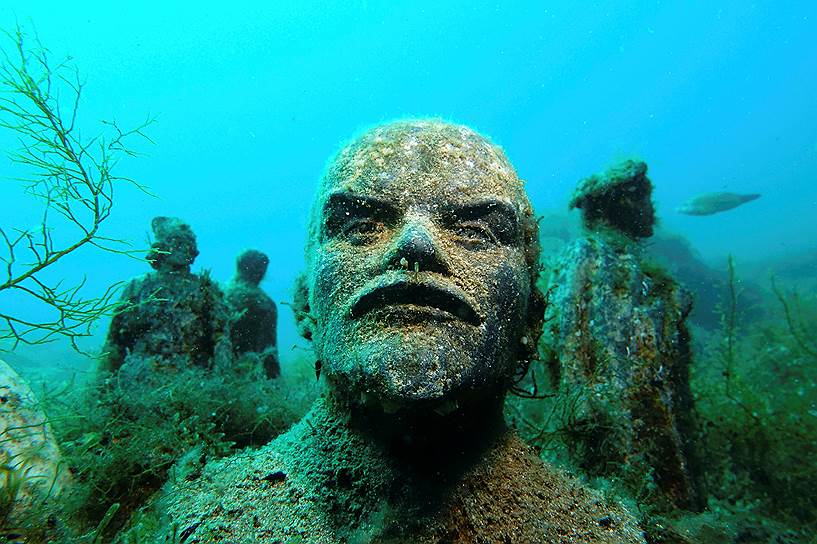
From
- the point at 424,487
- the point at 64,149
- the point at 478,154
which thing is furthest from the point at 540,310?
the point at 64,149

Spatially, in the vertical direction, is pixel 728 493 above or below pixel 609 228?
below

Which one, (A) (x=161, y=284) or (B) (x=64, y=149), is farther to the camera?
(A) (x=161, y=284)

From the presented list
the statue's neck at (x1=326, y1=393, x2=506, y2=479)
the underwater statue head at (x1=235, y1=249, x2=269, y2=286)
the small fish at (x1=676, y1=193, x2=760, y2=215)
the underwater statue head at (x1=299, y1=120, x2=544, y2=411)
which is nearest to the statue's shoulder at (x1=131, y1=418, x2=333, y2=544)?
the statue's neck at (x1=326, y1=393, x2=506, y2=479)

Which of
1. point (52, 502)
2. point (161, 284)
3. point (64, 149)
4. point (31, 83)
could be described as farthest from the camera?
point (161, 284)

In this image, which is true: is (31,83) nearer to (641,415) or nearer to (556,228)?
(641,415)

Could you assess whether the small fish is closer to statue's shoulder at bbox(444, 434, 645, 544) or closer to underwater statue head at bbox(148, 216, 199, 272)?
statue's shoulder at bbox(444, 434, 645, 544)

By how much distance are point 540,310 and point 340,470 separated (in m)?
1.83

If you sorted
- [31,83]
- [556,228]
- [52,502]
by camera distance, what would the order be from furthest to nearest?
[556,228]
[31,83]
[52,502]

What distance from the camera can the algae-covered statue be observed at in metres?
2.37

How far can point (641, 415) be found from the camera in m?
3.89

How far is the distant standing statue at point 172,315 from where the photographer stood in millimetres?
5004

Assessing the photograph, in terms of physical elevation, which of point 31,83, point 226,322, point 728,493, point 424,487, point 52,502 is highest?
point 31,83

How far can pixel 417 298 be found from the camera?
2.43 metres

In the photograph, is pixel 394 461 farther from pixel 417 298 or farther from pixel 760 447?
pixel 760 447
